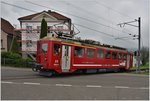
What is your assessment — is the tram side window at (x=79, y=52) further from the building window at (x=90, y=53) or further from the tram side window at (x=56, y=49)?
the tram side window at (x=56, y=49)

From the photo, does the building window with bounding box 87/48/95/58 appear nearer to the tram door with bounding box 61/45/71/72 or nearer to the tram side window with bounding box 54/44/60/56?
the tram door with bounding box 61/45/71/72

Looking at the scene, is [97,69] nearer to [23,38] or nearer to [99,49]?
[99,49]

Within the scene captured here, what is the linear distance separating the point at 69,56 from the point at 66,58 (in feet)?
1.36

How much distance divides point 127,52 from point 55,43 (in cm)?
1446

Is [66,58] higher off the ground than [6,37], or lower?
lower

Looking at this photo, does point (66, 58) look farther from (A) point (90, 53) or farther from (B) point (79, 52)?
(A) point (90, 53)

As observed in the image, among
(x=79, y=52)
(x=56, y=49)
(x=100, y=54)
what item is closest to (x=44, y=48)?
(x=56, y=49)

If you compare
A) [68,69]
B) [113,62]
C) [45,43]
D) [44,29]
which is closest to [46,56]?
[45,43]

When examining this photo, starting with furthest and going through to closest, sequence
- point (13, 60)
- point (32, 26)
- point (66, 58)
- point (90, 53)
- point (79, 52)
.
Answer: point (32, 26)
point (13, 60)
point (90, 53)
point (79, 52)
point (66, 58)

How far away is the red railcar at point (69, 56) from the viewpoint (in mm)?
16781

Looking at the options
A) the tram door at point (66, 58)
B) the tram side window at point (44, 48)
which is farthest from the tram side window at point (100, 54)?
the tram side window at point (44, 48)

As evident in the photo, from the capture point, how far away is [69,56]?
1798 centimetres

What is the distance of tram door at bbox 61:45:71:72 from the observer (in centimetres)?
1741

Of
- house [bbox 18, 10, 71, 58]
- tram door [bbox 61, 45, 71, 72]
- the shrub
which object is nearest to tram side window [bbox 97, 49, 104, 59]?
tram door [bbox 61, 45, 71, 72]
